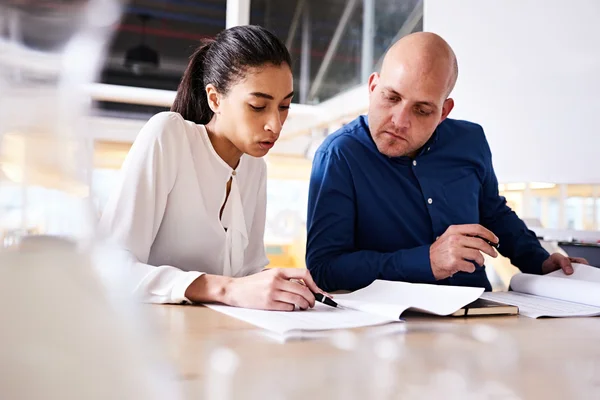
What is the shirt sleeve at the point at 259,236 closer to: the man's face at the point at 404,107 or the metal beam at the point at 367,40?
the man's face at the point at 404,107

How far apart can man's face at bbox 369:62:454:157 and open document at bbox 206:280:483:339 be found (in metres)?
0.54

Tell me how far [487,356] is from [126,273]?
23.1 inches

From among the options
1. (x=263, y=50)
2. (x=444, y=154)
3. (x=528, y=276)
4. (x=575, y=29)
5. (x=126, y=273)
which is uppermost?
(x=575, y=29)

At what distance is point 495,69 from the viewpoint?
2709 mm

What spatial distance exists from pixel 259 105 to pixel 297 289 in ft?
1.64

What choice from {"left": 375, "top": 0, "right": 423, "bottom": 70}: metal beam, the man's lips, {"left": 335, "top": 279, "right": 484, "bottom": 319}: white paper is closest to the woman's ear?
the man's lips

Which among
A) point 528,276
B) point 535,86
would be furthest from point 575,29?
point 528,276

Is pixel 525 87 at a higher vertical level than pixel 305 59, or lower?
lower

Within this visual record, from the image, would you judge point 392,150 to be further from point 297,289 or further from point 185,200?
point 297,289

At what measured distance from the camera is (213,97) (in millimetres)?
1346

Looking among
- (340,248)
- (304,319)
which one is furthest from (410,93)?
(304,319)

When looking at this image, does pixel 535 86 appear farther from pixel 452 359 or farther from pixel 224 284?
pixel 452 359

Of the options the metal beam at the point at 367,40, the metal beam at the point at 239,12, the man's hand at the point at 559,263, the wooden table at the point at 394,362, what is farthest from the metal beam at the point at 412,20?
the wooden table at the point at 394,362

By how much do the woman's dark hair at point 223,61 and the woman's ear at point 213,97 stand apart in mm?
11
